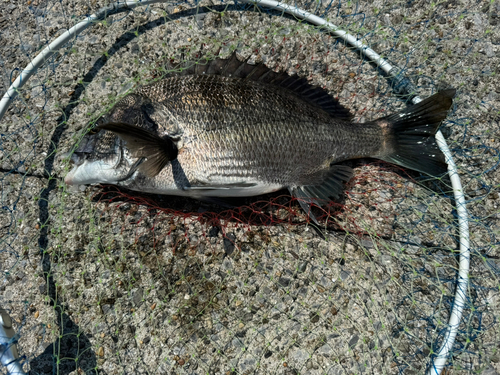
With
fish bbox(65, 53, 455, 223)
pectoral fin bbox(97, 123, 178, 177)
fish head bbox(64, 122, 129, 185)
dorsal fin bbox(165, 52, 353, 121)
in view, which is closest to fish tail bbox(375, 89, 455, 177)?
fish bbox(65, 53, 455, 223)

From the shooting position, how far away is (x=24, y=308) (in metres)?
2.07

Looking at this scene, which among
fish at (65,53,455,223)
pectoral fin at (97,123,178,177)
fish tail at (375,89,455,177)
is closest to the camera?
pectoral fin at (97,123,178,177)

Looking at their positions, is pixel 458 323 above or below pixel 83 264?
below

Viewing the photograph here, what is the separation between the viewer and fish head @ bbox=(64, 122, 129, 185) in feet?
6.42

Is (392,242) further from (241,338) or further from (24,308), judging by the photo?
(24,308)

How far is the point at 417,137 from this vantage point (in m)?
2.16

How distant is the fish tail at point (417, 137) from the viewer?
83.1 inches

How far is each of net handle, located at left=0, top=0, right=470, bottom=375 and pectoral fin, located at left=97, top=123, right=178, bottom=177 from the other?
2.48 feet

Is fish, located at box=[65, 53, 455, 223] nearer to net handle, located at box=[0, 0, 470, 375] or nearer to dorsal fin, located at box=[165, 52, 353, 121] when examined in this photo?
dorsal fin, located at box=[165, 52, 353, 121]

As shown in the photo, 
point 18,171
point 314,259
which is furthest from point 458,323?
point 18,171

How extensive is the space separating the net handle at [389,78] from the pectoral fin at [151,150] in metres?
0.76

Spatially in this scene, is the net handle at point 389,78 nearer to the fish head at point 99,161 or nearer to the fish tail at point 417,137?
the fish tail at point 417,137

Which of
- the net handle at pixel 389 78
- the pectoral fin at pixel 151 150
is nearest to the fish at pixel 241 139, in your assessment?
the pectoral fin at pixel 151 150

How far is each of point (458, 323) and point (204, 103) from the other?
188 centimetres
